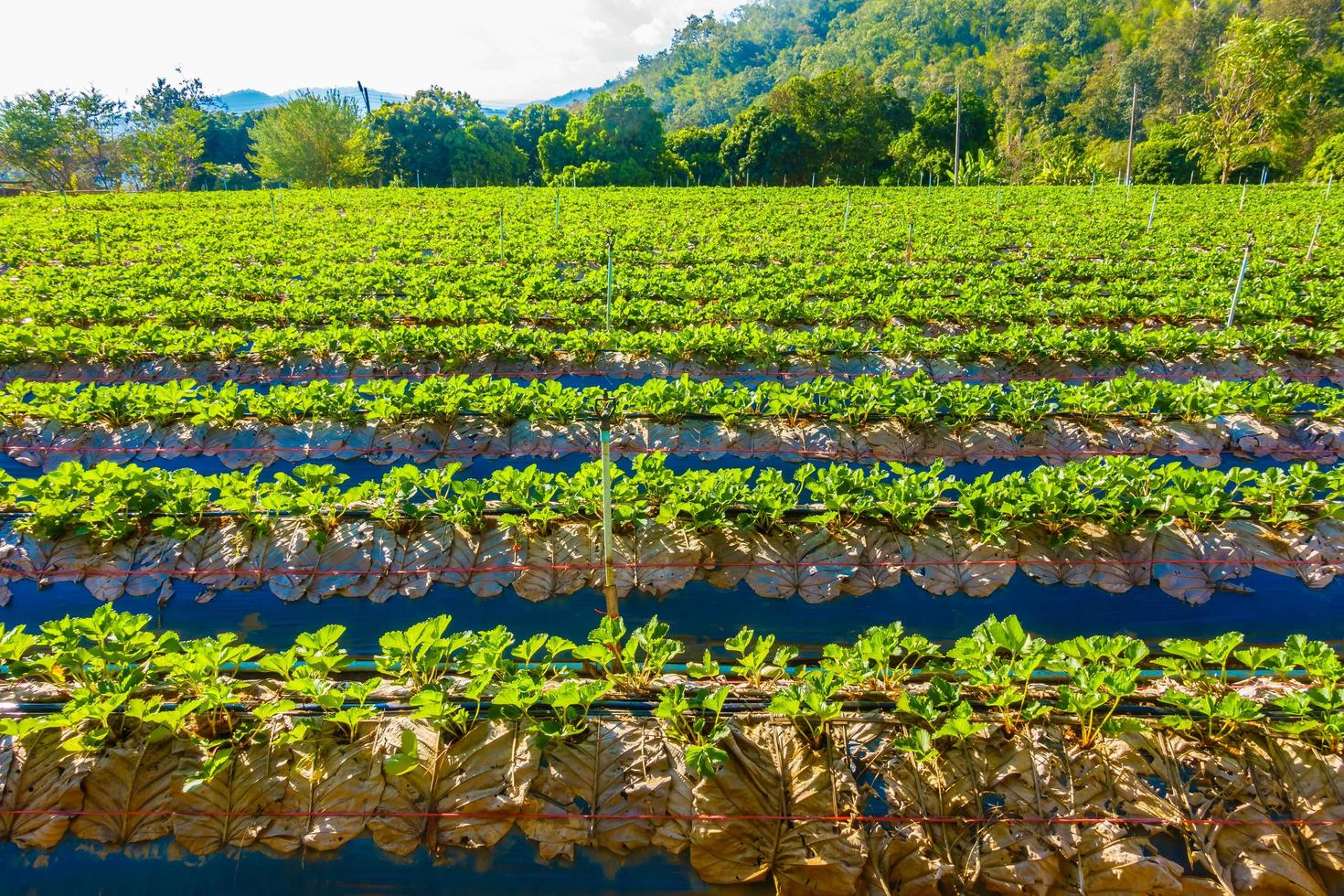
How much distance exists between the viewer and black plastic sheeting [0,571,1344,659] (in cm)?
459

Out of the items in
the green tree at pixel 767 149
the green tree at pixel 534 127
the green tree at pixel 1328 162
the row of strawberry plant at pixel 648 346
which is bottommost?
the row of strawberry plant at pixel 648 346

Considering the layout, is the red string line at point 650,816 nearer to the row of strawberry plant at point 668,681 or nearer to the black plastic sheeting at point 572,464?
the row of strawberry plant at point 668,681

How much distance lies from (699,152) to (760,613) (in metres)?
49.2

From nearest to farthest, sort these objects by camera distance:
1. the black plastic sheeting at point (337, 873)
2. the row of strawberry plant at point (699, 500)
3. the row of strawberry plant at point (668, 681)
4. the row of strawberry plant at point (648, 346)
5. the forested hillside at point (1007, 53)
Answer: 1. the black plastic sheeting at point (337, 873)
2. the row of strawberry plant at point (668, 681)
3. the row of strawberry plant at point (699, 500)
4. the row of strawberry plant at point (648, 346)
5. the forested hillside at point (1007, 53)

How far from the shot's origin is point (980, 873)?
9.95 feet

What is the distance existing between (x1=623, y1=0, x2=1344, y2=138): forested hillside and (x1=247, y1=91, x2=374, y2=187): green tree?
56.4 meters

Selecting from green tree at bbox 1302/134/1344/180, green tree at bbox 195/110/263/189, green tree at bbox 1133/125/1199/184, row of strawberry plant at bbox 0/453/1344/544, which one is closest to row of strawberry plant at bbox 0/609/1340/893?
row of strawberry plant at bbox 0/453/1344/544

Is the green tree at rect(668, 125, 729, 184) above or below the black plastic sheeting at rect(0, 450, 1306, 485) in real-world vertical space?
above

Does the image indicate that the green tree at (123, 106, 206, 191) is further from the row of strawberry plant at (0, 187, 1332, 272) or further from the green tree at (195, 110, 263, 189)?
the row of strawberry plant at (0, 187, 1332, 272)

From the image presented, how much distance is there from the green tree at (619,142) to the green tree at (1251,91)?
3100 centimetres

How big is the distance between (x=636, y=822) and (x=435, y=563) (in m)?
2.56

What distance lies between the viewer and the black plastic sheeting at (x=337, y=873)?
3.01 metres

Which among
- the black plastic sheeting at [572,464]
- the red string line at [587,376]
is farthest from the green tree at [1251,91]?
the black plastic sheeting at [572,464]

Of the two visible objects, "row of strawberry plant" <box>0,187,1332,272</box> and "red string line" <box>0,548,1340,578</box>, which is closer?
"red string line" <box>0,548,1340,578</box>
